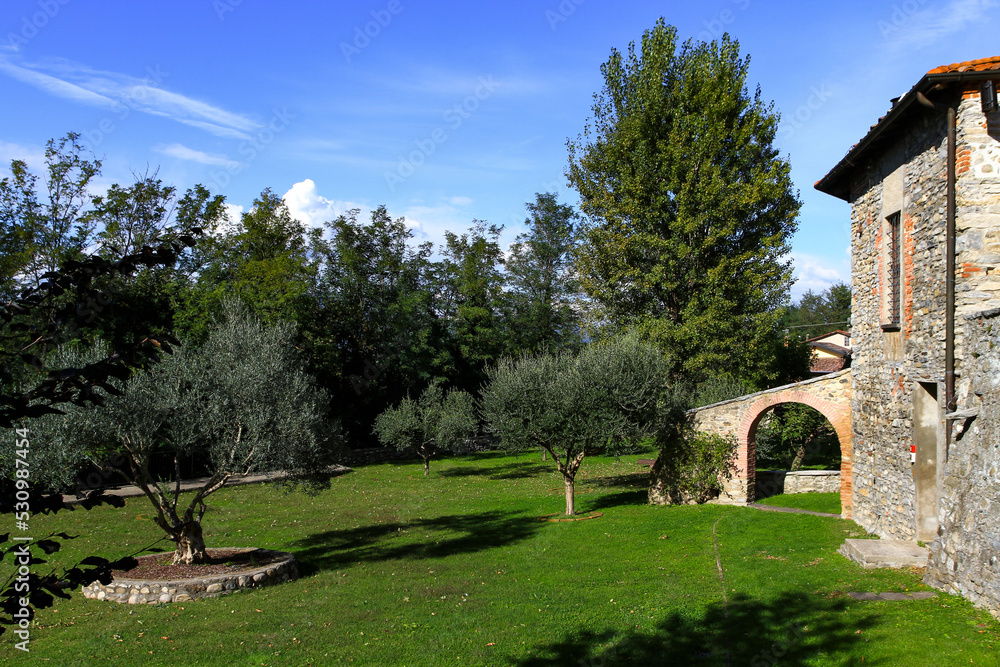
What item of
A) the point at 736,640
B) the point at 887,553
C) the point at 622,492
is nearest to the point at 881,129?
the point at 887,553

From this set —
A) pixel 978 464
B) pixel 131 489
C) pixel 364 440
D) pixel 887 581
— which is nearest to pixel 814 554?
pixel 887 581

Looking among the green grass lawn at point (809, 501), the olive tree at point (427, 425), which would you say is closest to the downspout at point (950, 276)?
the green grass lawn at point (809, 501)

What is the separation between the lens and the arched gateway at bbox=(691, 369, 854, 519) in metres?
16.0

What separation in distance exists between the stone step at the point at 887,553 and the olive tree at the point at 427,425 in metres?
22.2

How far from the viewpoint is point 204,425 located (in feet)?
43.1

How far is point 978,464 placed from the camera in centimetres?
886

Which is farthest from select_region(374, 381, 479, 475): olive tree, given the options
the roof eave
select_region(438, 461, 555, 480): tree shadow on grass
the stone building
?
the roof eave

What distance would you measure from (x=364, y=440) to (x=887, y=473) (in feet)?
106

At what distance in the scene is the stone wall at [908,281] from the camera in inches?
396

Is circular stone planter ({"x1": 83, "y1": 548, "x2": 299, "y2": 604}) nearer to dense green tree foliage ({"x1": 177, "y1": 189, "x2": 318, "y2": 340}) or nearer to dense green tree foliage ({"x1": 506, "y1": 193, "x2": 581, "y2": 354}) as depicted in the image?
dense green tree foliage ({"x1": 177, "y1": 189, "x2": 318, "y2": 340})

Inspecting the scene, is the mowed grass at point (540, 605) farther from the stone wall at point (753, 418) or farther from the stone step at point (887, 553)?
the stone wall at point (753, 418)

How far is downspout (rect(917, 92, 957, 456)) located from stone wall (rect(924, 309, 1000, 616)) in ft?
1.28

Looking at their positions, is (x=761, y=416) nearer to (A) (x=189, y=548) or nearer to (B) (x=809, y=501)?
(B) (x=809, y=501)

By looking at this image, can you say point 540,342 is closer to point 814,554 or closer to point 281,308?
point 281,308
